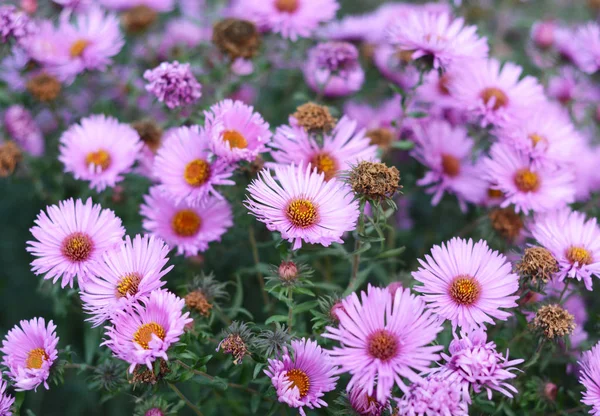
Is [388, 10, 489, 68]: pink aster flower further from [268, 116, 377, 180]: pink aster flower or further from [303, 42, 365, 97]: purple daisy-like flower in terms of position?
[268, 116, 377, 180]: pink aster flower

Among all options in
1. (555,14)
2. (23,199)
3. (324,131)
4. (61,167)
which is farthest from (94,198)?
(555,14)

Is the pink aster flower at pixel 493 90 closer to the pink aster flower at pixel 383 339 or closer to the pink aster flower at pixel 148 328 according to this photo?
the pink aster flower at pixel 383 339

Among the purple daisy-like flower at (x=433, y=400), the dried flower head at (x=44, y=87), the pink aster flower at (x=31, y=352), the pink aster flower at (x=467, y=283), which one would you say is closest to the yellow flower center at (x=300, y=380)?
the purple daisy-like flower at (x=433, y=400)

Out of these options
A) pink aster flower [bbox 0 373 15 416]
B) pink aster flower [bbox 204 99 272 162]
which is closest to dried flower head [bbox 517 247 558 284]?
pink aster flower [bbox 204 99 272 162]

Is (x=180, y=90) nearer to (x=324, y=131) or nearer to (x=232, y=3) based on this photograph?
(x=324, y=131)

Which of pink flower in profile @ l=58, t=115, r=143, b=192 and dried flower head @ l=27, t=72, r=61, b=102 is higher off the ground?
dried flower head @ l=27, t=72, r=61, b=102
